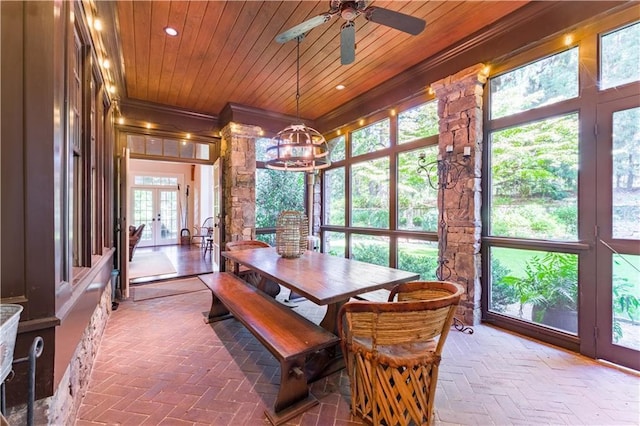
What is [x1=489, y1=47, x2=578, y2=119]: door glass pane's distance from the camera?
2.57 metres

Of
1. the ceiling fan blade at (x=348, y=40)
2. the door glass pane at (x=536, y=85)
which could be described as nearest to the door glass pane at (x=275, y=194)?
the ceiling fan blade at (x=348, y=40)

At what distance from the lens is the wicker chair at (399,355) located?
1.50 m

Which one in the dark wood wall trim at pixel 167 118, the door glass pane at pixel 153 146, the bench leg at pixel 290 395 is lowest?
the bench leg at pixel 290 395

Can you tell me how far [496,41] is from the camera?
288 cm

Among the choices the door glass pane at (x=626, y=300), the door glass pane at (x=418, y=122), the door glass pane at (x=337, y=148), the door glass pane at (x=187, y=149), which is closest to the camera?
the door glass pane at (x=626, y=300)

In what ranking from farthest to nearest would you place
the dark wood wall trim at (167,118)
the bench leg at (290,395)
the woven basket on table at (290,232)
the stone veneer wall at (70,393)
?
the dark wood wall trim at (167,118) < the woven basket on table at (290,232) < the bench leg at (290,395) < the stone veneer wall at (70,393)

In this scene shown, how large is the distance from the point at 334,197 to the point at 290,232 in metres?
2.74

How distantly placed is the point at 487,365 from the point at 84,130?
3922 millimetres

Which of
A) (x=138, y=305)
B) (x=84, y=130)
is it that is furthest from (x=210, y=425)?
(x=138, y=305)

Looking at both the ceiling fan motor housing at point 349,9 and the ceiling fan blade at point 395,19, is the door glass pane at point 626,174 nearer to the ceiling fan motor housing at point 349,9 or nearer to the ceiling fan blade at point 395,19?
the ceiling fan blade at point 395,19

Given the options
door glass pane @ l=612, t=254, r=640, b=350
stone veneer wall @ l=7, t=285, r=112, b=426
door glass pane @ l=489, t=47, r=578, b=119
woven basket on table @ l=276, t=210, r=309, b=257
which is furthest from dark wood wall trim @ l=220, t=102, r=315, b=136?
door glass pane @ l=612, t=254, r=640, b=350

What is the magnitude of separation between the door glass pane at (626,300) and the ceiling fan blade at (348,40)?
9.00ft

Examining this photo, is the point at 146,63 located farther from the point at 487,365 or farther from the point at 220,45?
the point at 487,365

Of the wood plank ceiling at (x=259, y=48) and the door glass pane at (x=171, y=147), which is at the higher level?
the wood plank ceiling at (x=259, y=48)
